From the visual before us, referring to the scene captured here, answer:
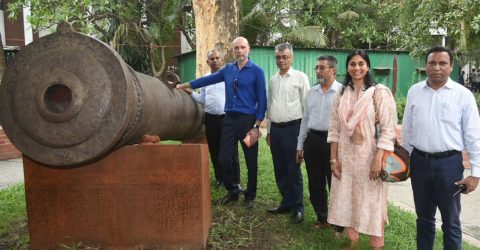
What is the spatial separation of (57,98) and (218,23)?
4.34 metres

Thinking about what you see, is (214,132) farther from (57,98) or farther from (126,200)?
(57,98)

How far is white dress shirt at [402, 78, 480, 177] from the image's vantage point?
2.99 metres

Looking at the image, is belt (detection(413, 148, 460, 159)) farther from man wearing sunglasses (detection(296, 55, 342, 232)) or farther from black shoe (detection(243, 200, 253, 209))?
black shoe (detection(243, 200, 253, 209))

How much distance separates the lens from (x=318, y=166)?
4039mm

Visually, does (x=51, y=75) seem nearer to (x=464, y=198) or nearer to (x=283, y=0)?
(x=464, y=198)

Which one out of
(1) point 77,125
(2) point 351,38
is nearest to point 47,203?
(1) point 77,125

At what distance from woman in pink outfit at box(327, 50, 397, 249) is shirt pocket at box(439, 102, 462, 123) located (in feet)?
1.03

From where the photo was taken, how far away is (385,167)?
10.4 ft

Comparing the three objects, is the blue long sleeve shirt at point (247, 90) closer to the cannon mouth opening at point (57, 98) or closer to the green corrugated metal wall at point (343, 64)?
the cannon mouth opening at point (57, 98)

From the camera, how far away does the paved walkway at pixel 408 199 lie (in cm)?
472

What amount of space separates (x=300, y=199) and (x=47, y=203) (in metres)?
2.24

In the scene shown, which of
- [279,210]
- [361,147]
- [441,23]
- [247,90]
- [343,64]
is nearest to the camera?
[361,147]

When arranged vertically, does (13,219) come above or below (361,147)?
below

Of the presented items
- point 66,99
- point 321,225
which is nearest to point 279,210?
point 321,225
